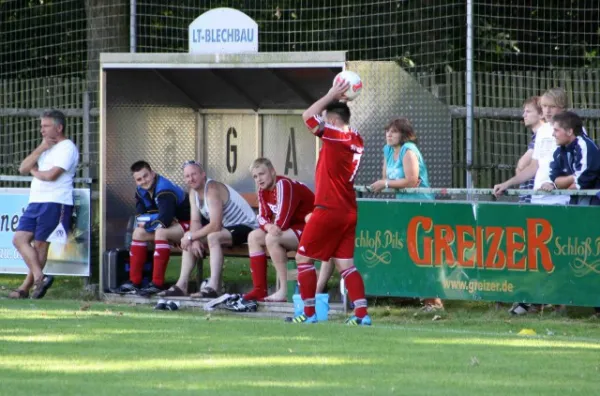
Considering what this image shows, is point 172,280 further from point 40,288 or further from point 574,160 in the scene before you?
point 574,160

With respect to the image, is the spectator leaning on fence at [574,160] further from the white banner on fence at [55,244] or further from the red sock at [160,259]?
the white banner on fence at [55,244]

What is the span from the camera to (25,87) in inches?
739

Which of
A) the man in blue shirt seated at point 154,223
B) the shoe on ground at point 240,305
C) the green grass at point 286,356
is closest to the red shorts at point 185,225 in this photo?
the man in blue shirt seated at point 154,223

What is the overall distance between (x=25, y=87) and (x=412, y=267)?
7.60 meters

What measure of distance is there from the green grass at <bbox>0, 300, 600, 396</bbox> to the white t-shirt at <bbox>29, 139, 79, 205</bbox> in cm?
258

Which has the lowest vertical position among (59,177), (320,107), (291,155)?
(59,177)

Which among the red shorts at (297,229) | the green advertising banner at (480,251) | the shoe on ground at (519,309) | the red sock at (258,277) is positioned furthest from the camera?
the red sock at (258,277)

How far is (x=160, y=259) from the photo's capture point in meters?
14.6

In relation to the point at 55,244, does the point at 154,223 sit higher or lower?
higher

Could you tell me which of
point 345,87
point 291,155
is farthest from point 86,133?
point 345,87

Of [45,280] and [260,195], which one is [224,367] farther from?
[45,280]

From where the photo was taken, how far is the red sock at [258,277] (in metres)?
13.7

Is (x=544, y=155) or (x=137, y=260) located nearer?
(x=544, y=155)

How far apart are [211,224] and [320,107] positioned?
3.17 meters
